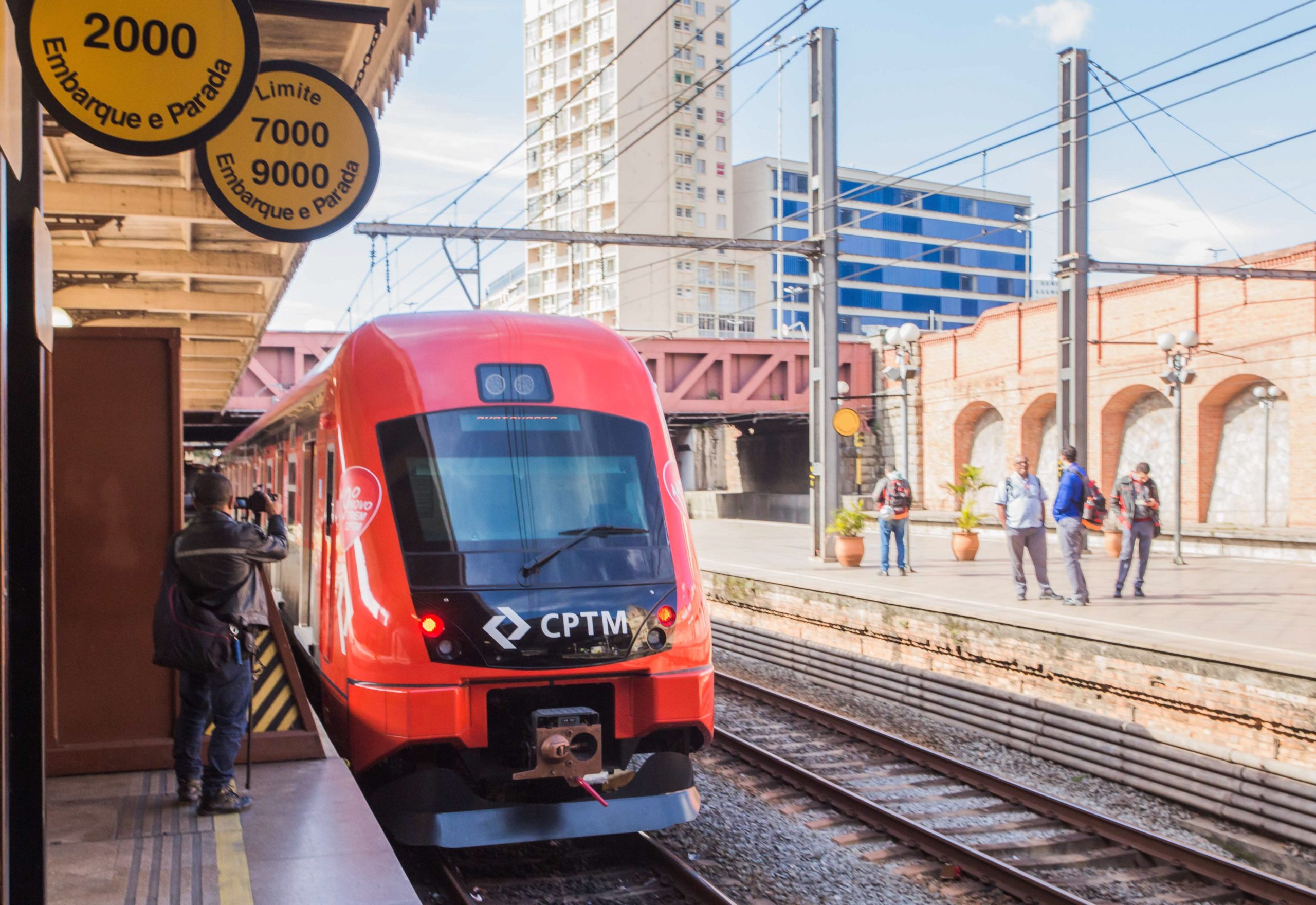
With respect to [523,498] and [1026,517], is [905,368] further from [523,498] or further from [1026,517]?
[523,498]

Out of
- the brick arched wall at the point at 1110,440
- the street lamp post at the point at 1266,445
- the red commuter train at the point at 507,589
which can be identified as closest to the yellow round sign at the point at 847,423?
the red commuter train at the point at 507,589

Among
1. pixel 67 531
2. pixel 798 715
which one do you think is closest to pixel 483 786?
pixel 67 531

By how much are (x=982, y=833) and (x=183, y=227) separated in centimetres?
830

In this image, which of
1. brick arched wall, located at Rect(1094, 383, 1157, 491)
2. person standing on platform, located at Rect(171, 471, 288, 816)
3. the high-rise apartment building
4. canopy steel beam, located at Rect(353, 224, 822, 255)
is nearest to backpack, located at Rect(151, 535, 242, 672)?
person standing on platform, located at Rect(171, 471, 288, 816)

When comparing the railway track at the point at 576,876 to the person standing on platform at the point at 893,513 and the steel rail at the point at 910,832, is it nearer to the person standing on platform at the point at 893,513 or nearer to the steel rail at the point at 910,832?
the steel rail at the point at 910,832

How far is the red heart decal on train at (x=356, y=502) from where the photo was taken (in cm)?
618

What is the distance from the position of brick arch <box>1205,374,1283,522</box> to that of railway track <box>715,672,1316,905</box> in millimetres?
21483

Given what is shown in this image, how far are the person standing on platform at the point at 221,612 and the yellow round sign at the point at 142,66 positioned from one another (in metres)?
1.82

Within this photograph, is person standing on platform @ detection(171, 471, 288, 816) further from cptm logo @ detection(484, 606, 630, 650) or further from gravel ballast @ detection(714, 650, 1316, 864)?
gravel ballast @ detection(714, 650, 1316, 864)

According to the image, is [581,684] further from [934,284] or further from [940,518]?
[934,284]

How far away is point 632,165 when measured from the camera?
256 feet

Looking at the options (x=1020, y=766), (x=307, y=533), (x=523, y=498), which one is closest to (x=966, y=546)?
(x=1020, y=766)

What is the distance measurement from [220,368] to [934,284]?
69.4 m

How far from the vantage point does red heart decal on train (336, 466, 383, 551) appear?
618 cm
